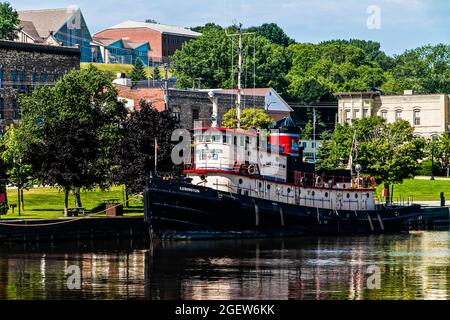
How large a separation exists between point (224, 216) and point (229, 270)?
17500 mm

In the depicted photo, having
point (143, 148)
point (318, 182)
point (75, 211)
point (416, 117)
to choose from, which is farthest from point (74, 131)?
point (416, 117)

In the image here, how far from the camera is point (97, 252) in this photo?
227 ft

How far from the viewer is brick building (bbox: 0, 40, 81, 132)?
130875 mm

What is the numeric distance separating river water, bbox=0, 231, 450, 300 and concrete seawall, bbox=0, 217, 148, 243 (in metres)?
1.00

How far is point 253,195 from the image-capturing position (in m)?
80.1

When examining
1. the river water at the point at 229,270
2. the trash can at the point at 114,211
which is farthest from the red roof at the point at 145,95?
the river water at the point at 229,270

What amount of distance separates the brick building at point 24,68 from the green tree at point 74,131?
830 inches

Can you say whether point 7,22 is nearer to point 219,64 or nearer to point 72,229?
point 219,64

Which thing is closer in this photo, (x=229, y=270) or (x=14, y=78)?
(x=229, y=270)

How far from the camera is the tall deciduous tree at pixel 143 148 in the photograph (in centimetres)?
8831

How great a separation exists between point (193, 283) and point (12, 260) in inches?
525
